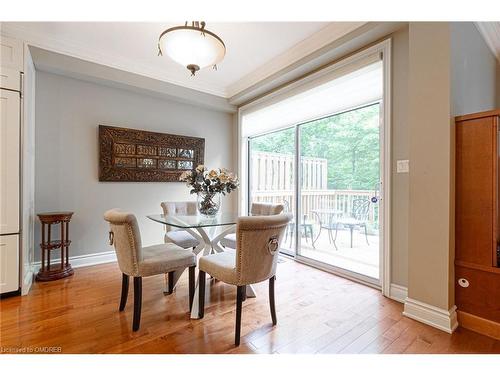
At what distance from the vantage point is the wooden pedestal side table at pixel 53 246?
2666 millimetres

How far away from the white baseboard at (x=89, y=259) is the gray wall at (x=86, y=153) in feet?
0.20

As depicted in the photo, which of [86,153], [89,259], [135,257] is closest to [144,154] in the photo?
[86,153]

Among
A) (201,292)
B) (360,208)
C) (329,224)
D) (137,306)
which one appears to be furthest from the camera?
(329,224)

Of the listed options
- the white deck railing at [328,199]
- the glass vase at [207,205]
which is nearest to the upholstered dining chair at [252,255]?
the glass vase at [207,205]

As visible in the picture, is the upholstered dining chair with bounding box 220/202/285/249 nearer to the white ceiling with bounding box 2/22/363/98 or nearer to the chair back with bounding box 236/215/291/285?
the chair back with bounding box 236/215/291/285

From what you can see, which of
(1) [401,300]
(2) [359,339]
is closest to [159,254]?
(2) [359,339]

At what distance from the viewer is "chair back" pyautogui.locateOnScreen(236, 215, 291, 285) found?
1563mm

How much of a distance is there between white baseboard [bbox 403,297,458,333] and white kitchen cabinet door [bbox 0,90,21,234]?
140 inches

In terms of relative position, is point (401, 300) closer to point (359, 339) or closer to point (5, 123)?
point (359, 339)

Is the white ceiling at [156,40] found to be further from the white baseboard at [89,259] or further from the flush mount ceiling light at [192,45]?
the white baseboard at [89,259]

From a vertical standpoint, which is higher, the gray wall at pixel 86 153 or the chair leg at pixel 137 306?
the gray wall at pixel 86 153

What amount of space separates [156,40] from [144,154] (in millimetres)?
1503

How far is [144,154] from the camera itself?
140 inches

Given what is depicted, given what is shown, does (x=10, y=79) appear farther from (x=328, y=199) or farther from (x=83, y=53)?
(x=328, y=199)
